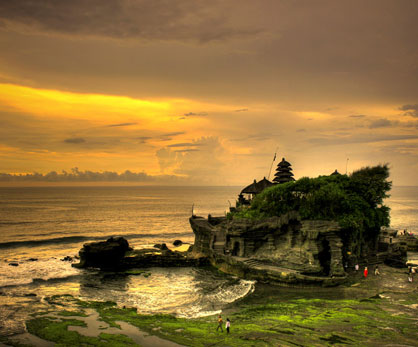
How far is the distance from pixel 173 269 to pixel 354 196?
27656mm

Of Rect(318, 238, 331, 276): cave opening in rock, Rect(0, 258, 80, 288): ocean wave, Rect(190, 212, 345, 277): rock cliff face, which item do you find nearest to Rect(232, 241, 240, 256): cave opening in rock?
Rect(190, 212, 345, 277): rock cliff face

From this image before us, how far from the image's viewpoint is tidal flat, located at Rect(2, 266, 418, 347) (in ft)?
73.0

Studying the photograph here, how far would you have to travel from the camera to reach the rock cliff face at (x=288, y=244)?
Result: 132 feet

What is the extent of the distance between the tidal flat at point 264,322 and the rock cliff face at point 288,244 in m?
4.91

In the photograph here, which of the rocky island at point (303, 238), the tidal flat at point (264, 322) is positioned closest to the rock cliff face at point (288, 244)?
the rocky island at point (303, 238)

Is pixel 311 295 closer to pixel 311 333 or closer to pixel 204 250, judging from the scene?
pixel 311 333

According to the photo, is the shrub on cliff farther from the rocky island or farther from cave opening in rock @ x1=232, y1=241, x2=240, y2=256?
cave opening in rock @ x1=232, y1=241, x2=240, y2=256

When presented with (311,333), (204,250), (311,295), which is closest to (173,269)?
(204,250)

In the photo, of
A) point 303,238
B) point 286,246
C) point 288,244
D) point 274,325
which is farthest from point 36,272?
point 274,325

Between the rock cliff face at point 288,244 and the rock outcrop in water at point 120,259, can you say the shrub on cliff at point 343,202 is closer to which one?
the rock cliff face at point 288,244

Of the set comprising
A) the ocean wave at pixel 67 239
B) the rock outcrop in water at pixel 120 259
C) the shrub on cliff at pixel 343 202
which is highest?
the shrub on cliff at pixel 343 202

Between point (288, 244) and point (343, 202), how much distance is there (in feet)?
28.4

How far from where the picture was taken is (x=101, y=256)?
51.8m

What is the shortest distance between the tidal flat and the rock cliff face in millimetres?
4911
